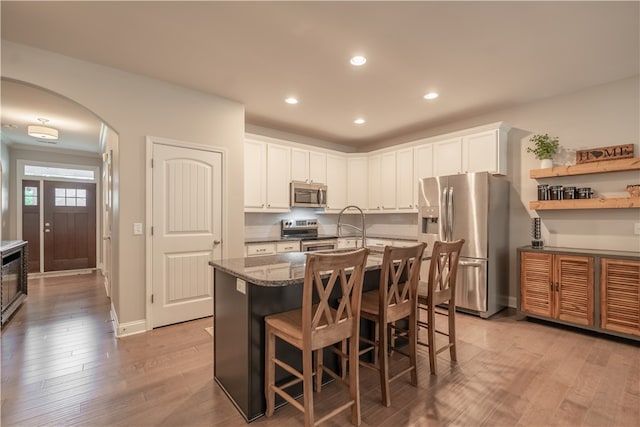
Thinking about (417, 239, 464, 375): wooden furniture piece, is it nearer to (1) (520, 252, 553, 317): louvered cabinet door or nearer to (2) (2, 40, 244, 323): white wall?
(1) (520, 252, 553, 317): louvered cabinet door

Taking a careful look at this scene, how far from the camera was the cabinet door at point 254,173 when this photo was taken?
4512mm

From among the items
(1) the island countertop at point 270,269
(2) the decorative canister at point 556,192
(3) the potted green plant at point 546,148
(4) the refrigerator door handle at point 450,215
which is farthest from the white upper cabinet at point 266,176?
(2) the decorative canister at point 556,192

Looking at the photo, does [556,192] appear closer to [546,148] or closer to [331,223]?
[546,148]

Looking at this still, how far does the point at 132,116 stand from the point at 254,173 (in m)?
1.75

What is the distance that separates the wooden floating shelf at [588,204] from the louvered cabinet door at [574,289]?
0.64 meters

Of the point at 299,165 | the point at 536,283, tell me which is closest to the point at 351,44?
the point at 299,165

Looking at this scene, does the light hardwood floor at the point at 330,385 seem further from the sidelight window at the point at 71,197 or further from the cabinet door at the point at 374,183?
the sidelight window at the point at 71,197

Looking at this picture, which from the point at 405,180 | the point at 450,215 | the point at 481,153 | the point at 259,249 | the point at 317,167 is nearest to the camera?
the point at 450,215

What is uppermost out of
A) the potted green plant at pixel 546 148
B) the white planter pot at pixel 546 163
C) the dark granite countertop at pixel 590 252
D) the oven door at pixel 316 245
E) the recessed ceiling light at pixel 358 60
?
the recessed ceiling light at pixel 358 60

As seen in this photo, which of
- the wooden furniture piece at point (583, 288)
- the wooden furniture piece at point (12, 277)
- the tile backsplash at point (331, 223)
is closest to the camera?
the wooden furniture piece at point (583, 288)

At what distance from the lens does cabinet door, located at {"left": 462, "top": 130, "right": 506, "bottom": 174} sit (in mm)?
3977

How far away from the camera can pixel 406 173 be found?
5.07 metres

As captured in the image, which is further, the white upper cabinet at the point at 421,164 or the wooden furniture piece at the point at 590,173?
the white upper cabinet at the point at 421,164

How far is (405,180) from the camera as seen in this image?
5.09 meters
